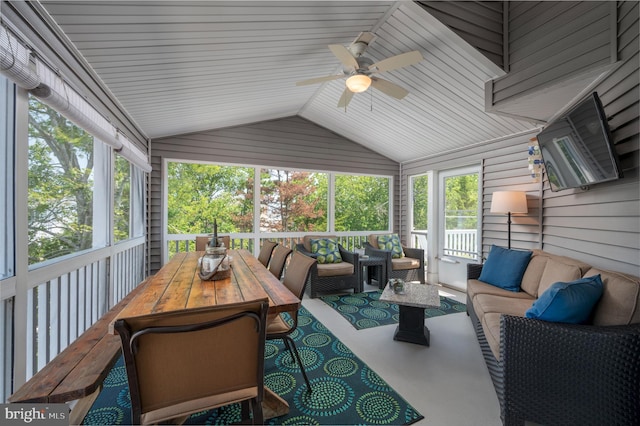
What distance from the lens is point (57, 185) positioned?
2031 millimetres

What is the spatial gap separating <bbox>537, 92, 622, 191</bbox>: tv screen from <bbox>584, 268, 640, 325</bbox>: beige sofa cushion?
772mm

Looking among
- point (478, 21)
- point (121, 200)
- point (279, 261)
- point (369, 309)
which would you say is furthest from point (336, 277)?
point (478, 21)

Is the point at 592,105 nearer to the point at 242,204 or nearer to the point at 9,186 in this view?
the point at 9,186

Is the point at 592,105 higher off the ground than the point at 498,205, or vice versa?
the point at 592,105

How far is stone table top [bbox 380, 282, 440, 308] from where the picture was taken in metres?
2.58

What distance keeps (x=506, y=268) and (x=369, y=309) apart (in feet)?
5.70

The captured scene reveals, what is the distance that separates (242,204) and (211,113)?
1718 millimetres

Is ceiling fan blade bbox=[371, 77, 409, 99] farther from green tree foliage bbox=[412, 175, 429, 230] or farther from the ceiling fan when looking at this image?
green tree foliage bbox=[412, 175, 429, 230]

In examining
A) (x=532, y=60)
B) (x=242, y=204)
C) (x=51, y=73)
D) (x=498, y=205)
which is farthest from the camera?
(x=242, y=204)

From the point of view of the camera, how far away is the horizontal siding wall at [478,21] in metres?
2.38

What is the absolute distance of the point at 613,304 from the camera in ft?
5.45

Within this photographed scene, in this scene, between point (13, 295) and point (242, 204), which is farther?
point (242, 204)

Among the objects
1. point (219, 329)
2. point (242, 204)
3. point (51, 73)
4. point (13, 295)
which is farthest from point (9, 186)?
point (242, 204)

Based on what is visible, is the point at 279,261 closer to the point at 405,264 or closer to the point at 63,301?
the point at 63,301
